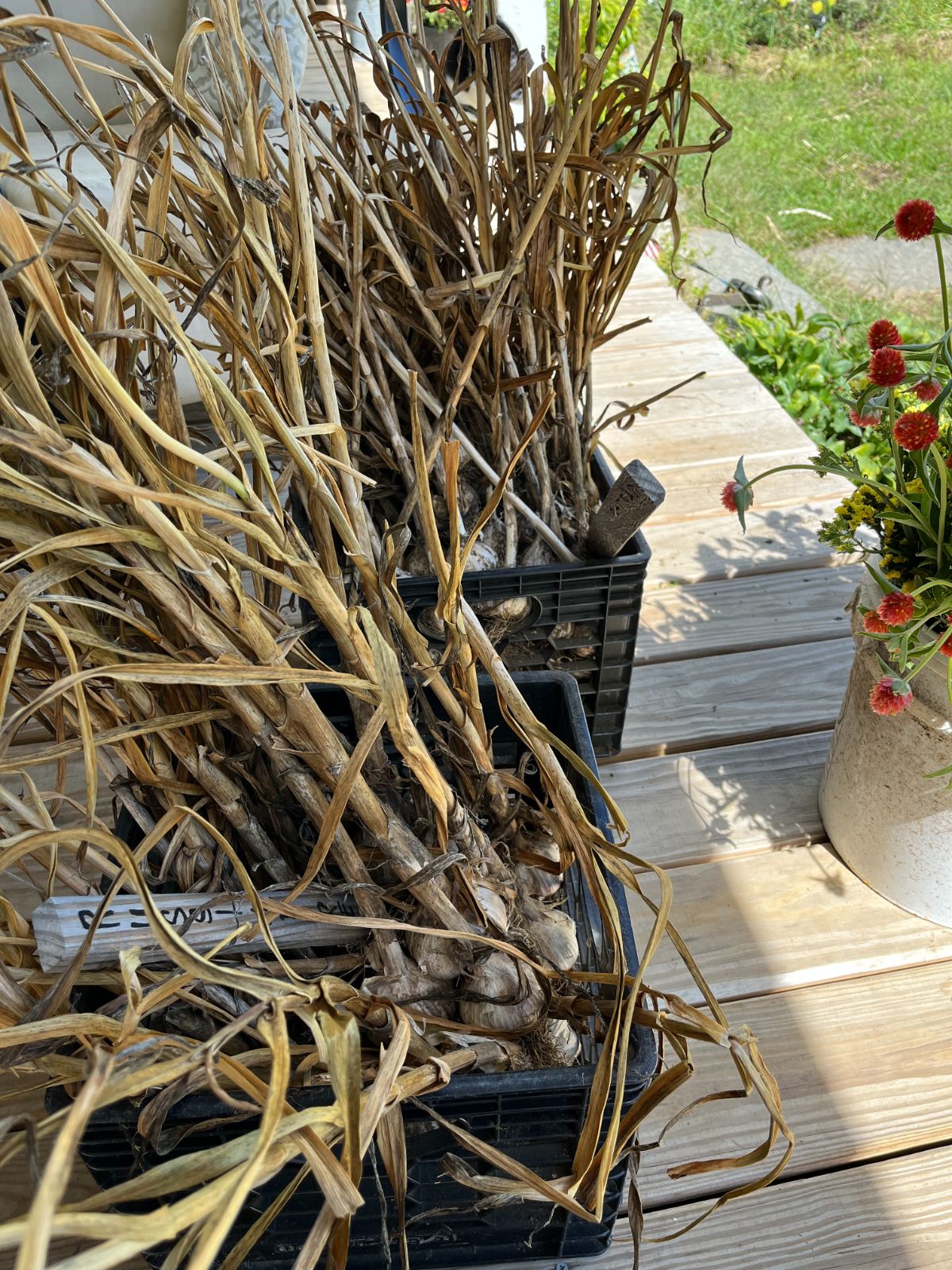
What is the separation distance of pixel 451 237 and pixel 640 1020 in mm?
698

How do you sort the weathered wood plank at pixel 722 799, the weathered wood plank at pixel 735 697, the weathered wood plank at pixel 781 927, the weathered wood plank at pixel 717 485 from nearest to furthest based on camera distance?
the weathered wood plank at pixel 781 927 → the weathered wood plank at pixel 722 799 → the weathered wood plank at pixel 735 697 → the weathered wood plank at pixel 717 485

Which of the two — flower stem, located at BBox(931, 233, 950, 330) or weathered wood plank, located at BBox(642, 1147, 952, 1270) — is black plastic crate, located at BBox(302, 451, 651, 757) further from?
weathered wood plank, located at BBox(642, 1147, 952, 1270)

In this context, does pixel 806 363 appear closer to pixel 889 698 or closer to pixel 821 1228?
pixel 889 698

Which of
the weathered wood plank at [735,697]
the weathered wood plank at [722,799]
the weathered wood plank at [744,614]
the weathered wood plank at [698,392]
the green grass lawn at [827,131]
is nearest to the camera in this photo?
the weathered wood plank at [722,799]

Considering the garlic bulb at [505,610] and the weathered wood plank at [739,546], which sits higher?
the garlic bulb at [505,610]

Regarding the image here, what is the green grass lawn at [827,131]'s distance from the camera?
8.91 feet

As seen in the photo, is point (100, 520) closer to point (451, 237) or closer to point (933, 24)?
point (451, 237)

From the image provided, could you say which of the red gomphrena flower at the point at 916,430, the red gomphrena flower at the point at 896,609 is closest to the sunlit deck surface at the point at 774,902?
the red gomphrena flower at the point at 896,609

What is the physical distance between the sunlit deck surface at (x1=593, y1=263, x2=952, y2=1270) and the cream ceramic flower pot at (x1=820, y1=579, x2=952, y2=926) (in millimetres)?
33

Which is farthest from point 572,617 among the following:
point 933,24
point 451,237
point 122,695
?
point 933,24

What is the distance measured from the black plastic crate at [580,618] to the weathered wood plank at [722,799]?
0.06 metres

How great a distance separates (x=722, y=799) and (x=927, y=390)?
18.2 inches

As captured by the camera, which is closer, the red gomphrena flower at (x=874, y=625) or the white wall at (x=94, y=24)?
the red gomphrena flower at (x=874, y=625)

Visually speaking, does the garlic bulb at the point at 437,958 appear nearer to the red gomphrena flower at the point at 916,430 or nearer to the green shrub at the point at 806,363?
the red gomphrena flower at the point at 916,430
